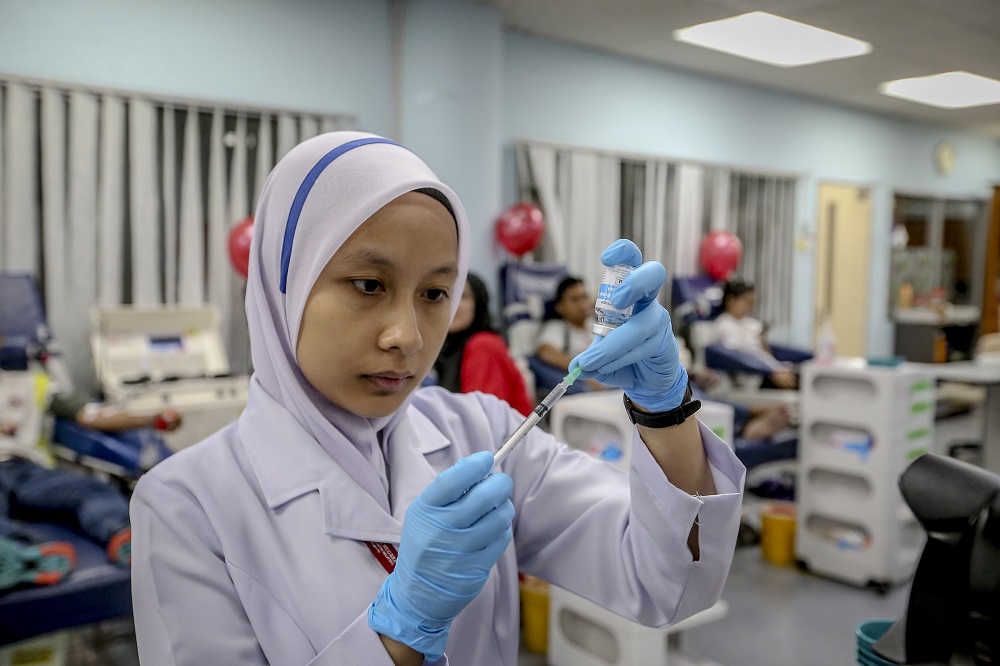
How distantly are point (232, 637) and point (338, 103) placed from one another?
3.71m

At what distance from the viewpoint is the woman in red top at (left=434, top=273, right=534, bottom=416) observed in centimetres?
241

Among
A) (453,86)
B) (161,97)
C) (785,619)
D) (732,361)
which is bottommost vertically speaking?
(785,619)

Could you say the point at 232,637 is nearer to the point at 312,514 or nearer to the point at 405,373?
the point at 312,514

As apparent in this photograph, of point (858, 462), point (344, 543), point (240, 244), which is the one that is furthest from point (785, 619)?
point (240, 244)

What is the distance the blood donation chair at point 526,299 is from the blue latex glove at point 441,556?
3265mm

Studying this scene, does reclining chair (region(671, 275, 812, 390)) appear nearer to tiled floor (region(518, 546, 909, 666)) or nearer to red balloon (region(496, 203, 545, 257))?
red balloon (region(496, 203, 545, 257))

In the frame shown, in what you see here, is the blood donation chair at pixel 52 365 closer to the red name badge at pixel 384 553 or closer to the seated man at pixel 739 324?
the red name badge at pixel 384 553

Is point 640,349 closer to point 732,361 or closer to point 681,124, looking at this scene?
point 732,361

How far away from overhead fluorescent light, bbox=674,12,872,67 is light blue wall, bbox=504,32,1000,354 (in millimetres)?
1400

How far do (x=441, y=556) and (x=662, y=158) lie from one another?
15.6 ft

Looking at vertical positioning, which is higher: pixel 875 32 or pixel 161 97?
pixel 161 97

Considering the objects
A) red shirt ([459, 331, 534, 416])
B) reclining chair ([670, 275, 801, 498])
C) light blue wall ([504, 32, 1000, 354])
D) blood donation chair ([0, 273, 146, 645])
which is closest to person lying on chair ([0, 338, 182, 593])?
blood donation chair ([0, 273, 146, 645])

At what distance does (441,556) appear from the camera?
71cm

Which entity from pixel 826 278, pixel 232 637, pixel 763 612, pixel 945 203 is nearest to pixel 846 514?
pixel 763 612
